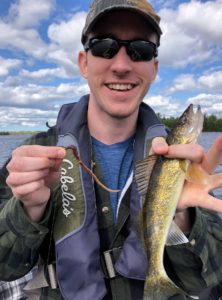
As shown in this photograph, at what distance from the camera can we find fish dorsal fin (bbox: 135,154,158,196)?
2.87 m

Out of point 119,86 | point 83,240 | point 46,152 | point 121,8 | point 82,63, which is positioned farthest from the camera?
point 82,63

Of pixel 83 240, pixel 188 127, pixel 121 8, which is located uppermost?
pixel 121 8

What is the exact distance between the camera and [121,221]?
132 inches

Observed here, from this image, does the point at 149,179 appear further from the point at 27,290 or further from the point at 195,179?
the point at 27,290

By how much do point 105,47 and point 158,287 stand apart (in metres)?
2.09

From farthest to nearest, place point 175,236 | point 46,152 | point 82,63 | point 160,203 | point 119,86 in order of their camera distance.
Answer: point 82,63, point 119,86, point 175,236, point 160,203, point 46,152

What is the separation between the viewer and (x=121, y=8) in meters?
3.35

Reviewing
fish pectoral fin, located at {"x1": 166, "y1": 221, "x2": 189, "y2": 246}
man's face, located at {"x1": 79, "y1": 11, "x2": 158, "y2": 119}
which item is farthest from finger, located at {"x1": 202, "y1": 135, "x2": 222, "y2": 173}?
man's face, located at {"x1": 79, "y1": 11, "x2": 158, "y2": 119}

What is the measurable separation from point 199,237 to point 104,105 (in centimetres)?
148

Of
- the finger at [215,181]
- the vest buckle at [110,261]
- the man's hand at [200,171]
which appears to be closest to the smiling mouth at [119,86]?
the man's hand at [200,171]

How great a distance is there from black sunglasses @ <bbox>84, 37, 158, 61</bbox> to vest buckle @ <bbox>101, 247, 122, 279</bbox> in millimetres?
1758

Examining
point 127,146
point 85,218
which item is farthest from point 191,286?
point 127,146

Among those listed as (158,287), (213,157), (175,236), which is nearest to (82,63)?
(213,157)

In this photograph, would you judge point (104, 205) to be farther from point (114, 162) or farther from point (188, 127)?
point (188, 127)
